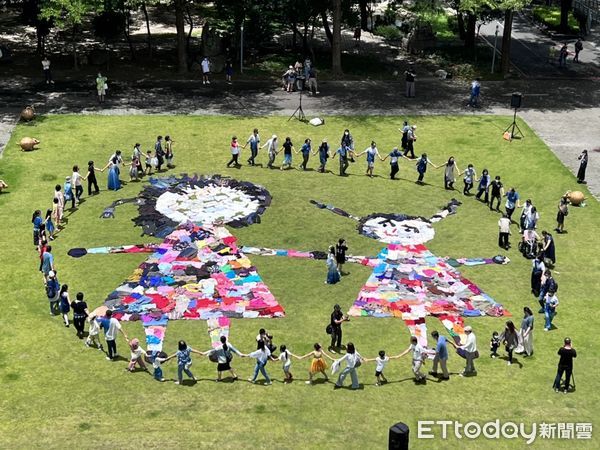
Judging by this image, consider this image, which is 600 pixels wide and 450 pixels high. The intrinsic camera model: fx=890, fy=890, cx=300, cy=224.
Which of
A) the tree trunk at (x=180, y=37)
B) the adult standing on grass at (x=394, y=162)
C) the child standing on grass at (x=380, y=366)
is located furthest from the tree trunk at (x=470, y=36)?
the child standing on grass at (x=380, y=366)

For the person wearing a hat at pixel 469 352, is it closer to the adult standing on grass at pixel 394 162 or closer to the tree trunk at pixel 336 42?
the adult standing on grass at pixel 394 162

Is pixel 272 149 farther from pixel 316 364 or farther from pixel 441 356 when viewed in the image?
pixel 441 356

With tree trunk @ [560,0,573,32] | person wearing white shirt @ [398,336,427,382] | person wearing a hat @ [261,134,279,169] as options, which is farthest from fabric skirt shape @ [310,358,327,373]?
tree trunk @ [560,0,573,32]

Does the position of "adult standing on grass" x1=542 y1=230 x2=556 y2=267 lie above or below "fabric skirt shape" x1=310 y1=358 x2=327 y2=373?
above

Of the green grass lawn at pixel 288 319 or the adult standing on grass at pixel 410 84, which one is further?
the adult standing on grass at pixel 410 84

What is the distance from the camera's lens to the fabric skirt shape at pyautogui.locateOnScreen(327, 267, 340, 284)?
112ft

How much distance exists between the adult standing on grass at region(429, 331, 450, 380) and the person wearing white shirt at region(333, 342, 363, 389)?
248 centimetres

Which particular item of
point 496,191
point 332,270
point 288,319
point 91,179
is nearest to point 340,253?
point 332,270

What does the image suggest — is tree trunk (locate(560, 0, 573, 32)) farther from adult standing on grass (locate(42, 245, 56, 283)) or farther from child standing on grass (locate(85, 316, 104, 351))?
child standing on grass (locate(85, 316, 104, 351))

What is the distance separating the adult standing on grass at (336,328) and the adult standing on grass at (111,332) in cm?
676

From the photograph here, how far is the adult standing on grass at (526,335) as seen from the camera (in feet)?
95.1

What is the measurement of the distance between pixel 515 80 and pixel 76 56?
1225 inches

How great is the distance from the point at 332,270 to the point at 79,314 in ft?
31.7

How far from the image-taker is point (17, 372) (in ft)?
91.6
